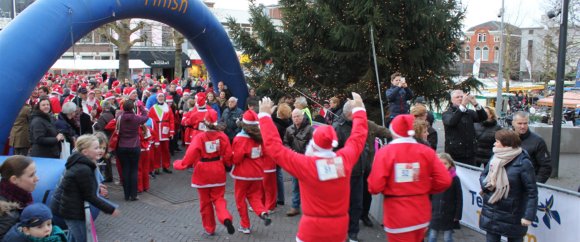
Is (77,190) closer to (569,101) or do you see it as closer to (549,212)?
(549,212)

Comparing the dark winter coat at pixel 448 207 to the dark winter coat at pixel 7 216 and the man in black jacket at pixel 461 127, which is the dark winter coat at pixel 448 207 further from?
the dark winter coat at pixel 7 216

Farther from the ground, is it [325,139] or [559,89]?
[559,89]

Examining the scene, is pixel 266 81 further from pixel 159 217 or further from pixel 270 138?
pixel 270 138

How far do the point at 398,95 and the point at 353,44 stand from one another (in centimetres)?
299

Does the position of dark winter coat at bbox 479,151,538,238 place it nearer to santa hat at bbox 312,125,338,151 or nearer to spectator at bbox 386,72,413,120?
santa hat at bbox 312,125,338,151

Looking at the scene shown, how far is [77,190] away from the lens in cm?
468

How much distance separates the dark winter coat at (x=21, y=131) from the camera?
8.48 metres

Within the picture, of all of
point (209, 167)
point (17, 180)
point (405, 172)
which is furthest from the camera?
point (209, 167)

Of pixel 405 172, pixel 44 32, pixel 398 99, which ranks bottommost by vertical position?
pixel 405 172

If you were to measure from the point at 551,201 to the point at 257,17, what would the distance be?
9126mm

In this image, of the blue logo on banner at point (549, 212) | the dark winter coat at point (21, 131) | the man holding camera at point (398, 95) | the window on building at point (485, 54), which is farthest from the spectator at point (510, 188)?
the window on building at point (485, 54)

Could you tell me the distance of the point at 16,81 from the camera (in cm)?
755

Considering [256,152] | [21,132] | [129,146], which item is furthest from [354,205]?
[21,132]

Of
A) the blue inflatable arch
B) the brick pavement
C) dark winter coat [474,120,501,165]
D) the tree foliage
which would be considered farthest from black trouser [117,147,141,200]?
dark winter coat [474,120,501,165]
